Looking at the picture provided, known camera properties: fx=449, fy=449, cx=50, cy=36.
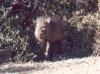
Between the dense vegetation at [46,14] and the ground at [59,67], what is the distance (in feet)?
2.25

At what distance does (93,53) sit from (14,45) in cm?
204

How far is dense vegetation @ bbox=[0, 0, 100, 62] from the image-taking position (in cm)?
1155

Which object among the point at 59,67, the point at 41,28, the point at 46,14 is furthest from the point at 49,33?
the point at 59,67

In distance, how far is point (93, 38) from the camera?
1164 cm

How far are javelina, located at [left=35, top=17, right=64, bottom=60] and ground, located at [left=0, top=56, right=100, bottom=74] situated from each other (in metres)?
0.59

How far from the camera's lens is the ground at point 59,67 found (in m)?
9.33

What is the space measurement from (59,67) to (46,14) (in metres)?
2.50

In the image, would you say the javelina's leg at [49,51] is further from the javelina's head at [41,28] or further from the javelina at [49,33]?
the javelina's head at [41,28]

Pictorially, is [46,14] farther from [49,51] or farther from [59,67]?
[59,67]

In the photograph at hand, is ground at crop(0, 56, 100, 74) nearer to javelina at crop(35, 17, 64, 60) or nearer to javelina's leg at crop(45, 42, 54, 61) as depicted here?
javelina's leg at crop(45, 42, 54, 61)

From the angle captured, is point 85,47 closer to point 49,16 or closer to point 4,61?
point 49,16

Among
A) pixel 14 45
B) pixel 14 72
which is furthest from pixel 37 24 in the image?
pixel 14 72

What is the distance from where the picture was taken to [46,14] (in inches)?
473

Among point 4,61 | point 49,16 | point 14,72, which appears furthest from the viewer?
point 49,16
